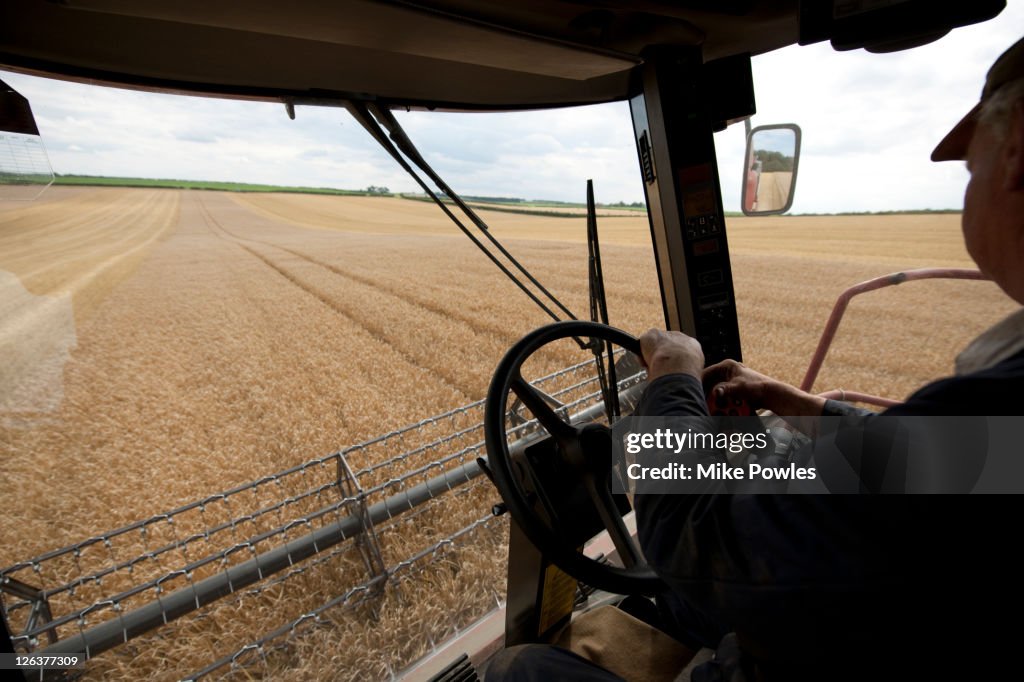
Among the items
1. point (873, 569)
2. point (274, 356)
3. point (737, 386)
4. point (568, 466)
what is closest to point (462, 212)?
point (568, 466)

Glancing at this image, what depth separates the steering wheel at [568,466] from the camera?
3.31ft

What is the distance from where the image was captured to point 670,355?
100 cm

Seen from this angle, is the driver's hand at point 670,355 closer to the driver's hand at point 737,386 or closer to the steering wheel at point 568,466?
the steering wheel at point 568,466

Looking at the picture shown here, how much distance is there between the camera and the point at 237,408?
3.57 metres

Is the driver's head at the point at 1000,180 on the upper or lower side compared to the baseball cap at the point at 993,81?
lower

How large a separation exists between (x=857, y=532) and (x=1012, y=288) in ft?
1.45

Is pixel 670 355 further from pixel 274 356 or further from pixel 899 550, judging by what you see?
pixel 274 356

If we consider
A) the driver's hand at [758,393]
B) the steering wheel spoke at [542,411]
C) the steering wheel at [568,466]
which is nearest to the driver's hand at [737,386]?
the driver's hand at [758,393]

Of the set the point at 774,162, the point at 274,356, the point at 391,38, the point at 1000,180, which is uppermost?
the point at 391,38

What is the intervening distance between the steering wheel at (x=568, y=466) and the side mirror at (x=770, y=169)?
3.59ft

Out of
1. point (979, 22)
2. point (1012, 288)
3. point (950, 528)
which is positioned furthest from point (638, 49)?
point (950, 528)

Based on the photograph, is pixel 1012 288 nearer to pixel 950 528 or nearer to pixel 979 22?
pixel 950 528

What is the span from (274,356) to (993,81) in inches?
194

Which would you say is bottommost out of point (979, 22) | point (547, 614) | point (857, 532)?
point (547, 614)
